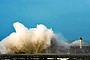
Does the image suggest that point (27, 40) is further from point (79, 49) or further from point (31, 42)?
point (79, 49)

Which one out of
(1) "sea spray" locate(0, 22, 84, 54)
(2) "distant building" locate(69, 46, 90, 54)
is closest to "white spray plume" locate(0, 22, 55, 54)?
(1) "sea spray" locate(0, 22, 84, 54)

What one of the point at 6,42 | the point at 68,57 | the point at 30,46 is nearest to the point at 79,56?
the point at 68,57

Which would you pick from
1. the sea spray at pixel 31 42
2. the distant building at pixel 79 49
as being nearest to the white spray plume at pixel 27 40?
the sea spray at pixel 31 42

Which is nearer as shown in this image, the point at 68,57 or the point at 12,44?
the point at 68,57

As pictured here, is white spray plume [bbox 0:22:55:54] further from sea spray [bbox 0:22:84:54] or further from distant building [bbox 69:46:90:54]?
distant building [bbox 69:46:90:54]

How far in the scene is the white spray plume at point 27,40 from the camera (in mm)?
35656

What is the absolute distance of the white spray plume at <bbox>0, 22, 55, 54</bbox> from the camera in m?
35.7

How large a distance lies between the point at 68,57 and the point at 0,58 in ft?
18.2

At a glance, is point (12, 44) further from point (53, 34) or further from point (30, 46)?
point (53, 34)

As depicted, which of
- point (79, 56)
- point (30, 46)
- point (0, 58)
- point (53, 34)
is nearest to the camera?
point (79, 56)

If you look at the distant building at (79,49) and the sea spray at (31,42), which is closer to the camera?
the distant building at (79,49)

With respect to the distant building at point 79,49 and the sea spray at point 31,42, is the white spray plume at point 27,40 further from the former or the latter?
the distant building at point 79,49

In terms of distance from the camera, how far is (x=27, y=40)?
3609cm

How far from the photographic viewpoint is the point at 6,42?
120 ft
